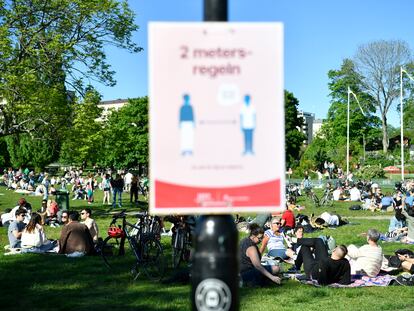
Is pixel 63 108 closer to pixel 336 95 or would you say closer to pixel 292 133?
pixel 336 95

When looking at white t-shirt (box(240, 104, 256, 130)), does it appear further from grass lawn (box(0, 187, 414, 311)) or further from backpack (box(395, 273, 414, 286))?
backpack (box(395, 273, 414, 286))

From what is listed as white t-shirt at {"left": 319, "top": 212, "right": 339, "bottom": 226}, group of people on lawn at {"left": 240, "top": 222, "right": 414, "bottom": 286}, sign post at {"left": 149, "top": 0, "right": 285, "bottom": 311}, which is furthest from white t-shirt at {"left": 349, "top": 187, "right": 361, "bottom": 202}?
sign post at {"left": 149, "top": 0, "right": 285, "bottom": 311}

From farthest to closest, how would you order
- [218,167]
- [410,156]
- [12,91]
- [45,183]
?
[410,156] < [45,183] < [12,91] < [218,167]

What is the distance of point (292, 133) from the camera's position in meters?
82.7

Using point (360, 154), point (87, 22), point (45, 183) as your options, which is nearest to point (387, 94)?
point (360, 154)

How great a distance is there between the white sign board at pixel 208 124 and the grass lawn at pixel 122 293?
603 cm

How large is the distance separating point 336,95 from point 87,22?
52846 millimetres

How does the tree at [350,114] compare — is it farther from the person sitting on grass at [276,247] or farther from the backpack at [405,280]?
the backpack at [405,280]

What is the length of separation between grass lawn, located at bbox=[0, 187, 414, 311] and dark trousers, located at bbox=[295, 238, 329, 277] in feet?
2.08

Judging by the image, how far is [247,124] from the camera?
9.18ft

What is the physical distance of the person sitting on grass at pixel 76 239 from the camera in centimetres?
1324

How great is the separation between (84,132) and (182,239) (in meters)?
12.1

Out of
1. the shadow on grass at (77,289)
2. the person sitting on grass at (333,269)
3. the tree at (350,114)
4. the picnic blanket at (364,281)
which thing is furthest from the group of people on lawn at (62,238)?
the tree at (350,114)

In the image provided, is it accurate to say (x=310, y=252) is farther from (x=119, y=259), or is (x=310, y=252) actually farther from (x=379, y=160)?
(x=379, y=160)
